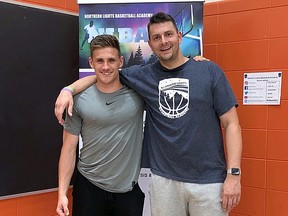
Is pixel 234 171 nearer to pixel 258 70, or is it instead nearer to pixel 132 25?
pixel 258 70

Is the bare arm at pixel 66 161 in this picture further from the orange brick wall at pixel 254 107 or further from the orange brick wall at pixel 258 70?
the orange brick wall at pixel 258 70

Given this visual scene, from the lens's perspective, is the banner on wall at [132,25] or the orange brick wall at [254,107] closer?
the banner on wall at [132,25]

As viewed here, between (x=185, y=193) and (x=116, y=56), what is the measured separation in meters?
0.78

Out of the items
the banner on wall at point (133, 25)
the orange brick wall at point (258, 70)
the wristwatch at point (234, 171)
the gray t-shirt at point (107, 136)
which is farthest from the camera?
the orange brick wall at point (258, 70)

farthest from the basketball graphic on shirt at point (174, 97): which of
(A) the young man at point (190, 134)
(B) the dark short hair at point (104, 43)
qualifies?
(B) the dark short hair at point (104, 43)

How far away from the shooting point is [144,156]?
191 centimetres

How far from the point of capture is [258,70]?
242cm

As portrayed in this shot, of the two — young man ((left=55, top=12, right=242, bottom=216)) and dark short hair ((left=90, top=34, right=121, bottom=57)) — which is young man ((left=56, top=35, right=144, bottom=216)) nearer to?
dark short hair ((left=90, top=34, right=121, bottom=57))

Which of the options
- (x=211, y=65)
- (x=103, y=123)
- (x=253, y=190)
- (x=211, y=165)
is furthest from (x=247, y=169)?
(x=103, y=123)

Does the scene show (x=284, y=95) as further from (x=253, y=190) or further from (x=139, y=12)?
(x=139, y=12)

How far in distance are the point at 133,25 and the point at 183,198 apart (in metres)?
1.16

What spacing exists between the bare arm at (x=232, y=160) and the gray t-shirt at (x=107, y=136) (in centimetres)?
47

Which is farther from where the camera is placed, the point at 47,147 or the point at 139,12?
the point at 47,147

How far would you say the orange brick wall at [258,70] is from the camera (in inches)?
92.1
